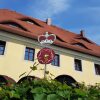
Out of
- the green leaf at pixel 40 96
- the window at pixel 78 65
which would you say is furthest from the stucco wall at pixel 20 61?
the green leaf at pixel 40 96

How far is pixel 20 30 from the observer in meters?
18.7

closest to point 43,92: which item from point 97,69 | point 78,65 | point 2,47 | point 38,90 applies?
point 38,90

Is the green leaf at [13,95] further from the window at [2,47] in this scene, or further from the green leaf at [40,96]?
the window at [2,47]

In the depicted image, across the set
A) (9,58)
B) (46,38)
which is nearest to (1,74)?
(9,58)

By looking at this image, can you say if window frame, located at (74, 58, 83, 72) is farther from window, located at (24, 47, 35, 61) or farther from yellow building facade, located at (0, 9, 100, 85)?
window, located at (24, 47, 35, 61)

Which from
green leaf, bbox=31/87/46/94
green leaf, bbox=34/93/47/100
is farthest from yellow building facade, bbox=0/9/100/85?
green leaf, bbox=34/93/47/100

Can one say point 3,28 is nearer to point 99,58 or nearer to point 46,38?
point 46,38

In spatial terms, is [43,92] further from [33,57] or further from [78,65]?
[78,65]

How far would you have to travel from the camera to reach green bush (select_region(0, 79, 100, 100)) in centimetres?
208

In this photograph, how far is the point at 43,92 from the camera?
2.16m

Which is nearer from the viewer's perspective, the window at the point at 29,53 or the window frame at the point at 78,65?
the window at the point at 29,53

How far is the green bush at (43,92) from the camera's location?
208 centimetres

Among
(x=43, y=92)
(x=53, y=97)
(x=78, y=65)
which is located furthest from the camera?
(x=78, y=65)

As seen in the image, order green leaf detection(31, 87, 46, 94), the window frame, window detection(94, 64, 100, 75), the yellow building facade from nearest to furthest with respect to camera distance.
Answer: green leaf detection(31, 87, 46, 94) → the yellow building facade → the window frame → window detection(94, 64, 100, 75)
